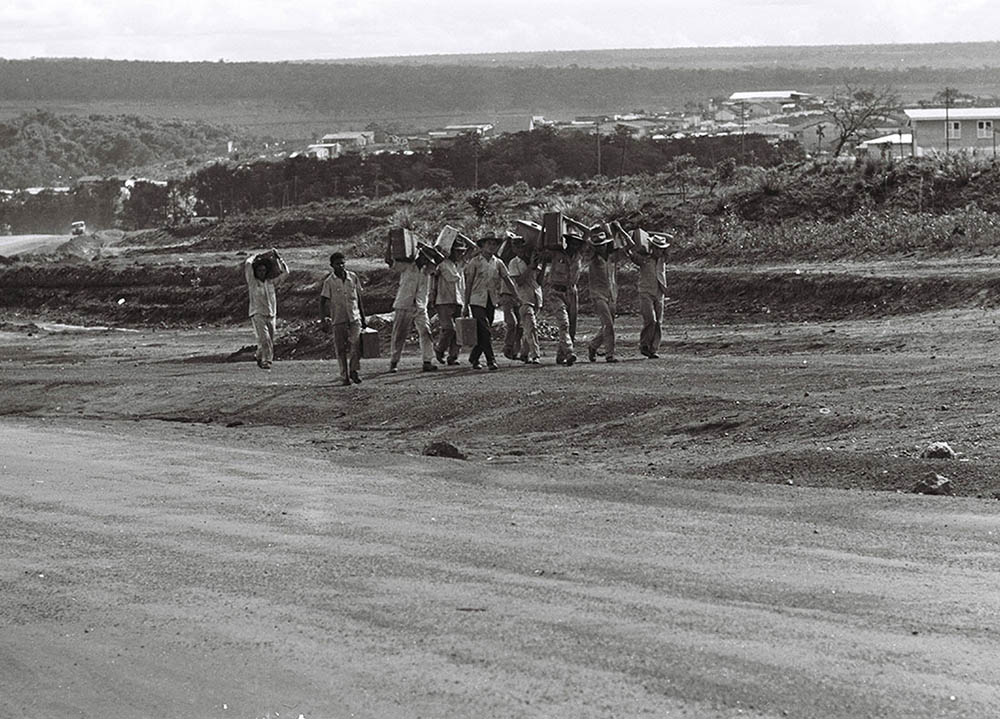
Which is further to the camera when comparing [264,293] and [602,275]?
[264,293]

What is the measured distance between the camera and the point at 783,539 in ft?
34.5

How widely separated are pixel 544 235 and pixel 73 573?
1156 centimetres

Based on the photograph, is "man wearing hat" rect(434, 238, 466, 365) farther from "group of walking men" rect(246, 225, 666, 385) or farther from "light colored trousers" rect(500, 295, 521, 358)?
"light colored trousers" rect(500, 295, 521, 358)

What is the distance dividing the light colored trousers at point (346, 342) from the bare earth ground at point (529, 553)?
1388 mm

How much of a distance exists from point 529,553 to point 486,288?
11.4 metres

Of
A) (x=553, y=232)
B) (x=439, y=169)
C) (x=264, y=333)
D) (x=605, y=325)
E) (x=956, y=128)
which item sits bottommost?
(x=439, y=169)

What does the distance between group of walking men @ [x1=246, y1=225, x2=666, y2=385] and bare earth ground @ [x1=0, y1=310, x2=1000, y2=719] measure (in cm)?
183

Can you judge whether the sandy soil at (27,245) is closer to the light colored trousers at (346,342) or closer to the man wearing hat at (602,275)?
the light colored trousers at (346,342)

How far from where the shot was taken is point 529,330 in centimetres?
2173

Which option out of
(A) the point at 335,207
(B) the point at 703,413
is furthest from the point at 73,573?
(A) the point at 335,207

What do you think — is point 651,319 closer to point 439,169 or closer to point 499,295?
point 499,295

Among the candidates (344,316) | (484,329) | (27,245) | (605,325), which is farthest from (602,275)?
(27,245)

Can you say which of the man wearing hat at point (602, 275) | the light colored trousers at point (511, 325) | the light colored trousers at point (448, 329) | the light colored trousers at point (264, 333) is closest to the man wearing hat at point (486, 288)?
the light colored trousers at point (511, 325)

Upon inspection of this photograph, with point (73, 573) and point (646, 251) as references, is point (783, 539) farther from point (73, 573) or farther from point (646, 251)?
point (646, 251)
